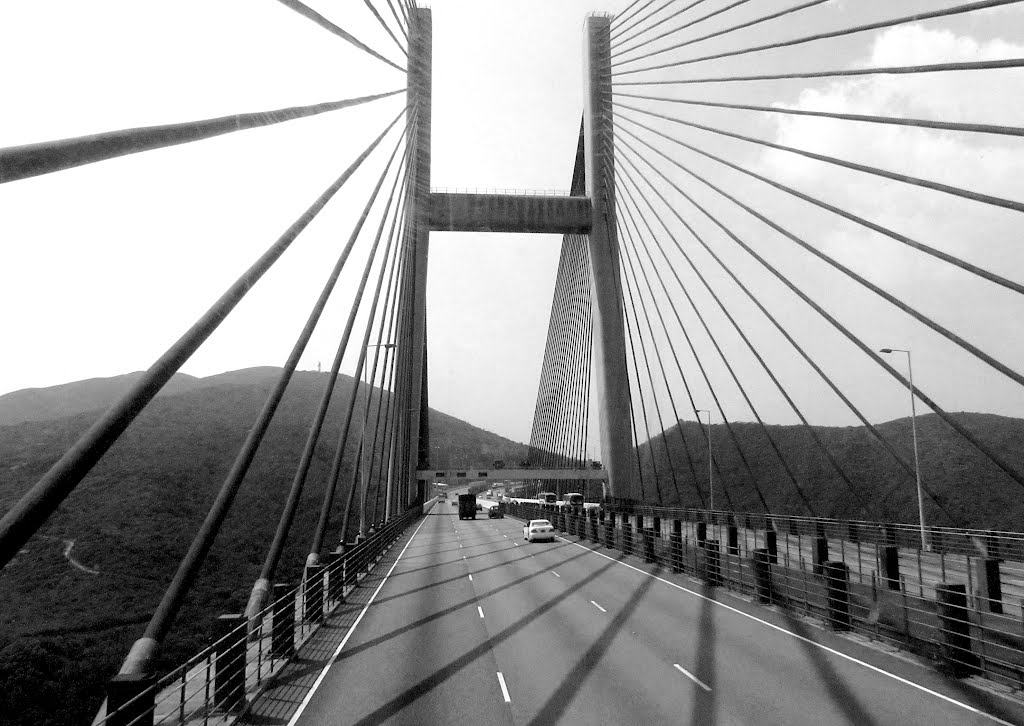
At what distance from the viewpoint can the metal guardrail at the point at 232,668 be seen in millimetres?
6508

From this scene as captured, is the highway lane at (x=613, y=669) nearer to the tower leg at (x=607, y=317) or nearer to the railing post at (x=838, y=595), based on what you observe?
the railing post at (x=838, y=595)

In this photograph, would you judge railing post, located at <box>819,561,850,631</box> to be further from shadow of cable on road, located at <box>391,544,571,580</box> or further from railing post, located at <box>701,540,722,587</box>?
shadow of cable on road, located at <box>391,544,571,580</box>

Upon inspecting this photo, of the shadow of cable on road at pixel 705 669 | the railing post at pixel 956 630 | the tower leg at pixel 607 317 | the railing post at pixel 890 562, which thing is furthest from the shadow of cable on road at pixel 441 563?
the railing post at pixel 956 630

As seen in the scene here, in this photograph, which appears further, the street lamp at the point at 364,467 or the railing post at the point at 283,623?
the street lamp at the point at 364,467

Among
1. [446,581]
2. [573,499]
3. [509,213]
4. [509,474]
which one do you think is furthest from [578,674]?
[573,499]

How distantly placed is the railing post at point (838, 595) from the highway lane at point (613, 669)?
60 centimetres

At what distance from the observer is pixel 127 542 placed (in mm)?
74062

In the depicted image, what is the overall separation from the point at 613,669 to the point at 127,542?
7540 centimetres

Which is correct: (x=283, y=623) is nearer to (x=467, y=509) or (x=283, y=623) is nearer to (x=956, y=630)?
(x=956, y=630)

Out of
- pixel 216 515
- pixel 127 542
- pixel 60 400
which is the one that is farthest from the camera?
pixel 60 400

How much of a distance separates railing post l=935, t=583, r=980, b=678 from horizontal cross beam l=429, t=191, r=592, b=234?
34.4 meters

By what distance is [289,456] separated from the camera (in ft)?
370

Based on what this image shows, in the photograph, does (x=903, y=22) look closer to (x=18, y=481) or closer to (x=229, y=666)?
(x=229, y=666)

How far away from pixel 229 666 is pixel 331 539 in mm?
90802
